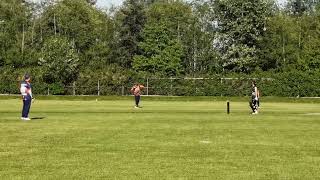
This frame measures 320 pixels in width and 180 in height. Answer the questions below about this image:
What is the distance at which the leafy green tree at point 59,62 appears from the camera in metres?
83.7

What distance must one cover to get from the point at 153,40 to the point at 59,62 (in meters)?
20.7

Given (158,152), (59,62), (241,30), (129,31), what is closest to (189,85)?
(241,30)

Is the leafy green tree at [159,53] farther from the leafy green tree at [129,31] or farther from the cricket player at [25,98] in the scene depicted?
the cricket player at [25,98]

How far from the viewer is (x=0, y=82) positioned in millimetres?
80312

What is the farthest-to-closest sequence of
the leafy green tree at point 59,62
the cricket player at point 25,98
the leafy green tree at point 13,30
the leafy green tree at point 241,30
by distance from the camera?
1. the leafy green tree at point 13,30
2. the leafy green tree at point 241,30
3. the leafy green tree at point 59,62
4. the cricket player at point 25,98

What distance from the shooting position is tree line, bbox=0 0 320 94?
8781cm

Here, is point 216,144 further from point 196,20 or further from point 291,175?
point 196,20

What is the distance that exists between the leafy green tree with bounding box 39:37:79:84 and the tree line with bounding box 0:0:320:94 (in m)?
0.14

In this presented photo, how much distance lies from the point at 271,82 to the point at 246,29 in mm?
15353

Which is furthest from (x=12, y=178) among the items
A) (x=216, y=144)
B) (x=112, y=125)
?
(x=112, y=125)

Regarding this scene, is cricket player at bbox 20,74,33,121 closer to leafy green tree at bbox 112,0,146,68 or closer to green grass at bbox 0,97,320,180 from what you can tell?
green grass at bbox 0,97,320,180

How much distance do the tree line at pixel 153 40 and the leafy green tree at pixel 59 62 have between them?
14 centimetres

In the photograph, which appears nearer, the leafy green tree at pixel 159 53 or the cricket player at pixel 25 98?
the cricket player at pixel 25 98

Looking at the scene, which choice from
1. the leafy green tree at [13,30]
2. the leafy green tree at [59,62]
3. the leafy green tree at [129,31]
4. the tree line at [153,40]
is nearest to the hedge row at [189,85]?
the tree line at [153,40]
